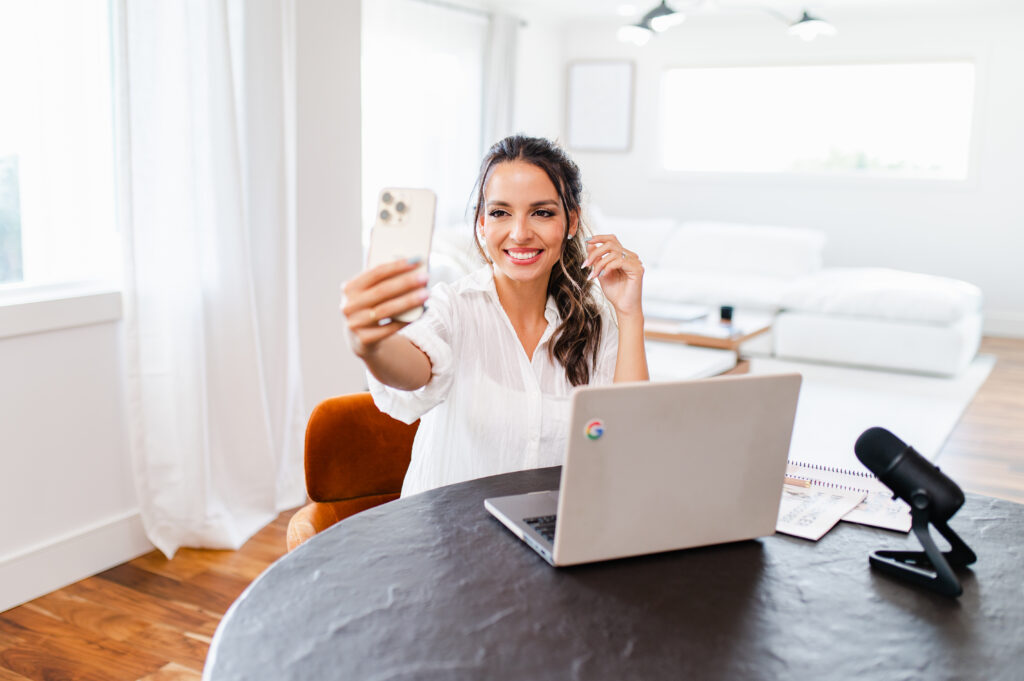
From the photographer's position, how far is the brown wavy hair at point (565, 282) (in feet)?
5.11

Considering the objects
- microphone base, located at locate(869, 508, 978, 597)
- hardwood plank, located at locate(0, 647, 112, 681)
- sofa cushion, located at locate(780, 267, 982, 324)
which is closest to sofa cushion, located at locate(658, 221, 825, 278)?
sofa cushion, located at locate(780, 267, 982, 324)

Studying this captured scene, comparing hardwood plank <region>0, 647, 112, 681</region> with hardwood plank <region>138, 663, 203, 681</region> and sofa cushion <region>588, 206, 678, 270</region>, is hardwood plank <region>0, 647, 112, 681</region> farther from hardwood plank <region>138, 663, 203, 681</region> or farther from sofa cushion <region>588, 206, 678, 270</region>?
sofa cushion <region>588, 206, 678, 270</region>

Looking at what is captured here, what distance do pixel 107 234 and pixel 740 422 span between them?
2.16 meters

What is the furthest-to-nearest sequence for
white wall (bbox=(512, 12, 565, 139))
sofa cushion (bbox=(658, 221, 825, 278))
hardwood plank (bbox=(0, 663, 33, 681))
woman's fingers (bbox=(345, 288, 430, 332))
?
white wall (bbox=(512, 12, 565, 139)) → sofa cushion (bbox=(658, 221, 825, 278)) → hardwood plank (bbox=(0, 663, 33, 681)) → woman's fingers (bbox=(345, 288, 430, 332))

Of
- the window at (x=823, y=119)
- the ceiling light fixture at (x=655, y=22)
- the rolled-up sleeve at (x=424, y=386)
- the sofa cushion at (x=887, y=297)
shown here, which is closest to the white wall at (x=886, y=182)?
the window at (x=823, y=119)

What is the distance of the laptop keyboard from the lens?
1.08 metres

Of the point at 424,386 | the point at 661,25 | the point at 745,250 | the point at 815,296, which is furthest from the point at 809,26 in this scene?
the point at 424,386

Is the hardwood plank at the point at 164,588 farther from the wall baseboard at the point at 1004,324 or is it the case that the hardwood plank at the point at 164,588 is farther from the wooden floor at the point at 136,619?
the wall baseboard at the point at 1004,324

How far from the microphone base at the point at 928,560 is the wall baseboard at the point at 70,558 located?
84.7 inches

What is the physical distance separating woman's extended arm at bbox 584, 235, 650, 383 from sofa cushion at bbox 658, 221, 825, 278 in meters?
4.76

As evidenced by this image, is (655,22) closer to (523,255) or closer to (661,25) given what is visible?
(661,25)

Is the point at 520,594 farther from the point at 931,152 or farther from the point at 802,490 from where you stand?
the point at 931,152

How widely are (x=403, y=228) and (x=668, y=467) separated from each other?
402mm

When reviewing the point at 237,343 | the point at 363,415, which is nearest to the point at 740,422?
the point at 363,415
